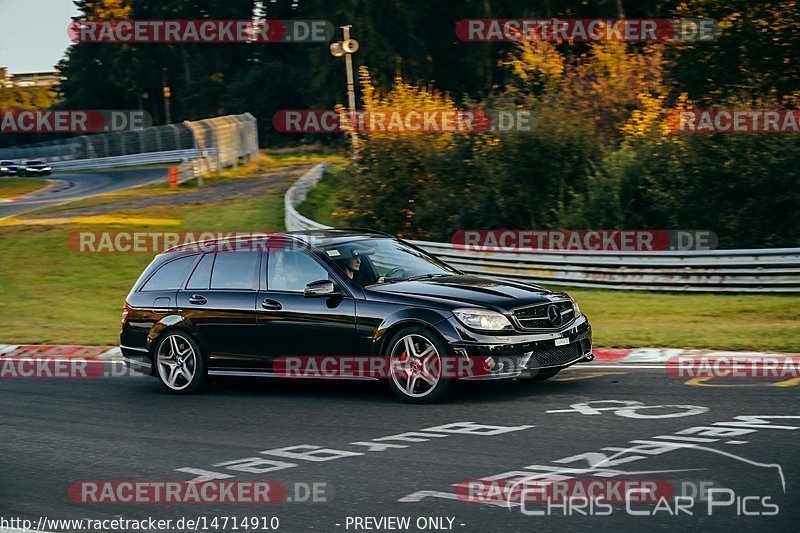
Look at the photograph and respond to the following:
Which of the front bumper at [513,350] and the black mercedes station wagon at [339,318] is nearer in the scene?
the front bumper at [513,350]

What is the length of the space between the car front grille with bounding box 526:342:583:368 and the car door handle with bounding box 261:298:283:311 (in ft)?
8.48

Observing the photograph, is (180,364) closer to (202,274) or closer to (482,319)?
(202,274)

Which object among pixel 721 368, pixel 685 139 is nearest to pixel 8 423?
pixel 721 368

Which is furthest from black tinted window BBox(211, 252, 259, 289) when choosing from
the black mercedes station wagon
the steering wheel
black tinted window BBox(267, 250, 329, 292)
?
the steering wheel

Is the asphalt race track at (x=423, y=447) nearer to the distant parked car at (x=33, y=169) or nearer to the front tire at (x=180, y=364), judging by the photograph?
the front tire at (x=180, y=364)

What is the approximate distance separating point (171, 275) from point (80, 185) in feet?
144

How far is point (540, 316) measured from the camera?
10.1 metres

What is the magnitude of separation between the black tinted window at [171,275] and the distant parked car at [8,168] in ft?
181

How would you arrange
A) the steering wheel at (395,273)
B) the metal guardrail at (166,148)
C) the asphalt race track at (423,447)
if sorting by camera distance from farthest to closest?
the metal guardrail at (166,148) → the steering wheel at (395,273) → the asphalt race track at (423,447)

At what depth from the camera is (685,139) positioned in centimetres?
2480

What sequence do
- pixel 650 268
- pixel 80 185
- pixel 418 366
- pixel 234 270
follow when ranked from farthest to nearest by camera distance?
pixel 80 185 → pixel 650 268 → pixel 234 270 → pixel 418 366

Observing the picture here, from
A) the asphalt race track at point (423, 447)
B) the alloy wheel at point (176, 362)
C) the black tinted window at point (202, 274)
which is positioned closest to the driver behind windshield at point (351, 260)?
the asphalt race track at point (423, 447)

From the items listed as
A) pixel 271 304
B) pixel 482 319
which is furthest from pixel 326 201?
pixel 482 319

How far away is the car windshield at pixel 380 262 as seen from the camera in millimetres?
10656
